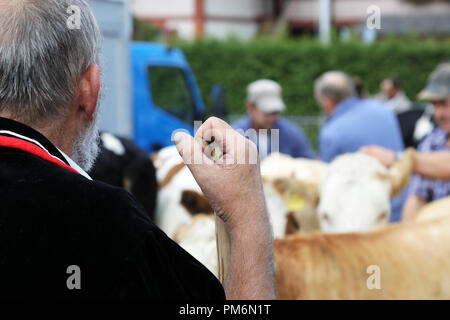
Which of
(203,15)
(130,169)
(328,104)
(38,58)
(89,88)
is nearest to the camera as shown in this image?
(38,58)

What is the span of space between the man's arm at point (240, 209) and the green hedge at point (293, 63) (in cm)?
1718

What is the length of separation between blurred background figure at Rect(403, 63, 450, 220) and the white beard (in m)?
3.37

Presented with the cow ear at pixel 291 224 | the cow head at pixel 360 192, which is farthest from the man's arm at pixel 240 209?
the cow ear at pixel 291 224

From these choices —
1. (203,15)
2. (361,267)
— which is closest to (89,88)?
(361,267)

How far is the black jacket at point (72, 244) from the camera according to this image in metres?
1.15

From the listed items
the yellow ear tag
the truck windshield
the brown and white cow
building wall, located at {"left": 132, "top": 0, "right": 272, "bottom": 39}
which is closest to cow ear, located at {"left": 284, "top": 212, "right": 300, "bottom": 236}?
the yellow ear tag

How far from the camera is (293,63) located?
62.0ft

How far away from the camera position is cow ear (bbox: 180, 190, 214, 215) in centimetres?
396

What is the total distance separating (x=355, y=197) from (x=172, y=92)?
18.6 ft

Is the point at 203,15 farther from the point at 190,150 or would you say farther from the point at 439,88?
the point at 190,150

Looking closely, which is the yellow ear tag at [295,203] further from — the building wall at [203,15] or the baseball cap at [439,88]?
the building wall at [203,15]

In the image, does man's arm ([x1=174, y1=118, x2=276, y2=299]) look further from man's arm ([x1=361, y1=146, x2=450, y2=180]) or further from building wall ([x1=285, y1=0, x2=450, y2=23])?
building wall ([x1=285, y1=0, x2=450, y2=23])

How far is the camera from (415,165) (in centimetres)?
414
